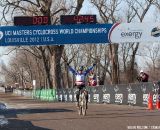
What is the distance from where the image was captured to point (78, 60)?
94938mm

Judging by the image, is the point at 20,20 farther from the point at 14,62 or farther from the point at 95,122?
the point at 14,62

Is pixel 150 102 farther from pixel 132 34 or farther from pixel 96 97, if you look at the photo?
pixel 96 97

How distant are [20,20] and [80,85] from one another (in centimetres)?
1361

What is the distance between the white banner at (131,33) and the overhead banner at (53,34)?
468 mm

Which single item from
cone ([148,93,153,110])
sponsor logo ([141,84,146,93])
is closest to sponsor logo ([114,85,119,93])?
sponsor logo ([141,84,146,93])

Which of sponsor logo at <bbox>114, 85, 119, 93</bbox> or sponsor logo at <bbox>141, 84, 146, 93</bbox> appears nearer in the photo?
sponsor logo at <bbox>141, 84, 146, 93</bbox>

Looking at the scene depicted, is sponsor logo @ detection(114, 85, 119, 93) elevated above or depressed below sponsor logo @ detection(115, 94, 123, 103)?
above

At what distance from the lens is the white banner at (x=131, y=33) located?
3181 centimetres

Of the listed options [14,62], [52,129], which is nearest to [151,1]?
[52,129]

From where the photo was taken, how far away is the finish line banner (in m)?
31.0

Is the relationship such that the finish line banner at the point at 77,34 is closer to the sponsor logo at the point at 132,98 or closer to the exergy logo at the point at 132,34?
the exergy logo at the point at 132,34

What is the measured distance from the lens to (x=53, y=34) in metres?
31.7

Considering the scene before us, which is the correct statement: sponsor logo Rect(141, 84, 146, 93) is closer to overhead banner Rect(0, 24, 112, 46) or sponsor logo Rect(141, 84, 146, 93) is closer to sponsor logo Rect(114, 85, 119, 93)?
sponsor logo Rect(114, 85, 119, 93)

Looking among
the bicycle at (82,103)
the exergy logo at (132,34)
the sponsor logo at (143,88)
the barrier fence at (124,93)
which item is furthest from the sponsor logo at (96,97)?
the bicycle at (82,103)
